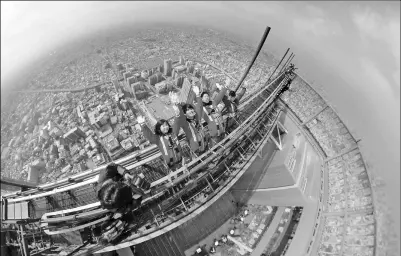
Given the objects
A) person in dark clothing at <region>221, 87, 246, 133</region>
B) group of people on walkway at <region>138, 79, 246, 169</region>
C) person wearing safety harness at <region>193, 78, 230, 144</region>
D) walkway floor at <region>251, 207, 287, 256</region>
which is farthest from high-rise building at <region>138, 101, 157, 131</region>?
walkway floor at <region>251, 207, 287, 256</region>

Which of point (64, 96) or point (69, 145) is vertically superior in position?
point (64, 96)

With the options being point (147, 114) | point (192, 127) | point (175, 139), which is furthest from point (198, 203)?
point (147, 114)

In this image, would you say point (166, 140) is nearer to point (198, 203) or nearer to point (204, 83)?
point (198, 203)

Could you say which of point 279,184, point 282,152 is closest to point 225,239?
point 279,184

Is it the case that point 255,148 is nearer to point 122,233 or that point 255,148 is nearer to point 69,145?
point 122,233

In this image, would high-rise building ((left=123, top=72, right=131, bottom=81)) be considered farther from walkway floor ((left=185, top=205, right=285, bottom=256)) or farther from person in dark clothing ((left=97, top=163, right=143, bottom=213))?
walkway floor ((left=185, top=205, right=285, bottom=256))

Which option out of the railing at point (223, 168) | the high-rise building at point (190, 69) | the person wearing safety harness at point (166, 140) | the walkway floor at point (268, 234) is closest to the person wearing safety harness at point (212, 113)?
the railing at point (223, 168)

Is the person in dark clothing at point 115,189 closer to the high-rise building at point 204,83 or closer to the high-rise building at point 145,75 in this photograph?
the high-rise building at point 204,83
